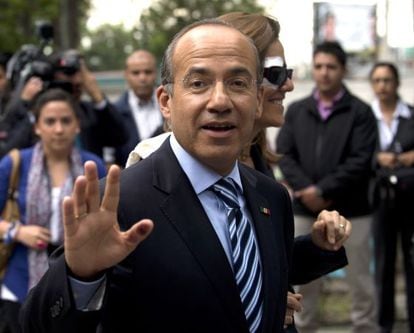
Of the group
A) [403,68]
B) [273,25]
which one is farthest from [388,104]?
[403,68]

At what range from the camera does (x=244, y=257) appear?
7.18 feet

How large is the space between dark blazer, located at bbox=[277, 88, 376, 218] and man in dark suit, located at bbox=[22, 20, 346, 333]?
3.50m

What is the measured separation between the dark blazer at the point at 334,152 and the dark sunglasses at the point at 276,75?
8.96 ft

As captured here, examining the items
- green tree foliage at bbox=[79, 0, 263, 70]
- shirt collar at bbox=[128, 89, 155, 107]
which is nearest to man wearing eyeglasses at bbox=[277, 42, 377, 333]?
shirt collar at bbox=[128, 89, 155, 107]

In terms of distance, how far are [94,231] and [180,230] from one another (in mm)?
324

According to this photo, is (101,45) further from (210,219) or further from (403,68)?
(210,219)

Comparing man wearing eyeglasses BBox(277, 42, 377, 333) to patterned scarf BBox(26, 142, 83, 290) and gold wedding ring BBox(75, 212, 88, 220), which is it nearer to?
patterned scarf BBox(26, 142, 83, 290)

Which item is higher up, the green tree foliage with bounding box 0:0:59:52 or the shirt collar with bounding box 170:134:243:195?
the shirt collar with bounding box 170:134:243:195

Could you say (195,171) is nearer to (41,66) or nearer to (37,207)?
(37,207)

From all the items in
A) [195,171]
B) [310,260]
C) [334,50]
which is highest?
[195,171]

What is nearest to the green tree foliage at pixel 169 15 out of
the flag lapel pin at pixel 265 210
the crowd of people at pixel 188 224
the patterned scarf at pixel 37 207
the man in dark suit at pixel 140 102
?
the man in dark suit at pixel 140 102

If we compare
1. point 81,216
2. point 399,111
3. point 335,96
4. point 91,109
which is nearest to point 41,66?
point 91,109

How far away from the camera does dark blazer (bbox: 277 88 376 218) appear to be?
582 centimetres

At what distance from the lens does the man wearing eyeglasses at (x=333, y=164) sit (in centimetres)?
583
